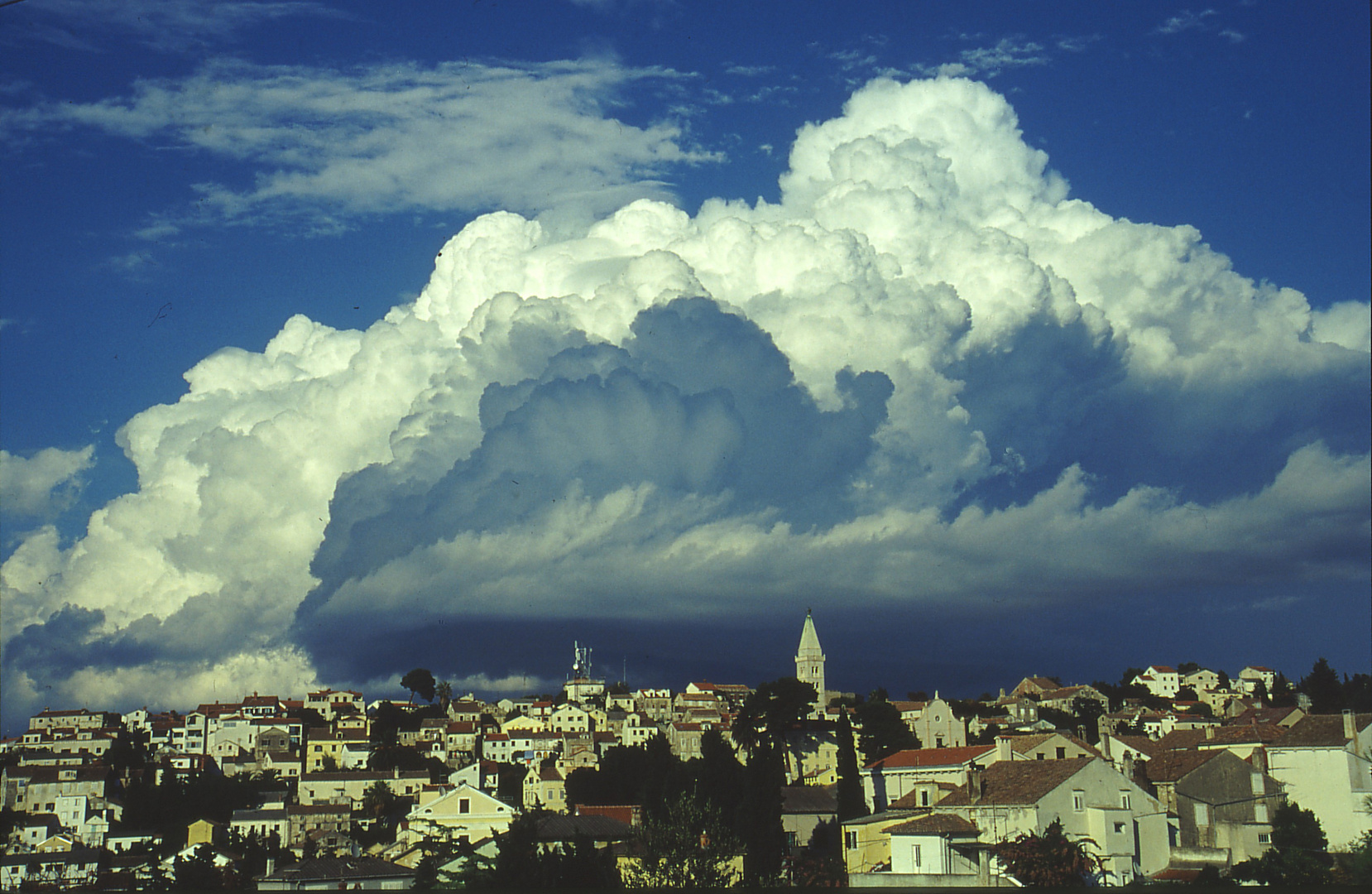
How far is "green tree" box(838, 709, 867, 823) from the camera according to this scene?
77.6 meters

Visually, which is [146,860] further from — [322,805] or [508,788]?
[508,788]

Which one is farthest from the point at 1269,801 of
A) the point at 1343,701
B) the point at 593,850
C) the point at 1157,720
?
the point at 1157,720

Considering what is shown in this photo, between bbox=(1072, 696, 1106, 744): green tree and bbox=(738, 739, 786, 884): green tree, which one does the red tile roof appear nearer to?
bbox=(738, 739, 786, 884): green tree

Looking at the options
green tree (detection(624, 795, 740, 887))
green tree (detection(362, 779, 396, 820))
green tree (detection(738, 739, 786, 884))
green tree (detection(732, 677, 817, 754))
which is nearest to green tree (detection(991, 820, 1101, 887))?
green tree (detection(624, 795, 740, 887))

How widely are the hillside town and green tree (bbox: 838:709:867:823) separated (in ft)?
0.70

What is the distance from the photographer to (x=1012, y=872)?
138ft

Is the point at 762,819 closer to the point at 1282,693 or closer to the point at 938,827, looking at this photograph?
the point at 938,827

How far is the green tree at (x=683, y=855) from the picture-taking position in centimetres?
3731

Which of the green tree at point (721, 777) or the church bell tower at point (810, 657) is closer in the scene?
the green tree at point (721, 777)

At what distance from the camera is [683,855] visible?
38281 mm

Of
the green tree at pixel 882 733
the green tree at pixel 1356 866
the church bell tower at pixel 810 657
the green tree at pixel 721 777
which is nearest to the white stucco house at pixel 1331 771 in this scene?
the green tree at pixel 1356 866

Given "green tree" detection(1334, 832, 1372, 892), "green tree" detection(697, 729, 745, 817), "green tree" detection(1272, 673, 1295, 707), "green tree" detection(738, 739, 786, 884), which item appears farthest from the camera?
"green tree" detection(1272, 673, 1295, 707)

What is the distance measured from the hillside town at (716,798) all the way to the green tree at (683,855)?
0.12 meters

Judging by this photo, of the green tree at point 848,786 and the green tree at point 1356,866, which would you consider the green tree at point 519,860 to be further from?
the green tree at point 848,786
